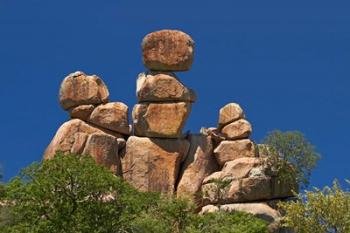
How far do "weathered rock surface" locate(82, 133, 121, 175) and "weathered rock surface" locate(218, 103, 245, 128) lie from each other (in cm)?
923

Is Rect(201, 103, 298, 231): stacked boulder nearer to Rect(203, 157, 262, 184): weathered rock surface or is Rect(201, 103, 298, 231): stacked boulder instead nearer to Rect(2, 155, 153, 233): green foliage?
Rect(203, 157, 262, 184): weathered rock surface

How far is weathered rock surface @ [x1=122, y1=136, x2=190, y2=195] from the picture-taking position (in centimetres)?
6506

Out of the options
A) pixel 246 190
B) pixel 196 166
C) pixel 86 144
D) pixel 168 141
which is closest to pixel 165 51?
pixel 168 141

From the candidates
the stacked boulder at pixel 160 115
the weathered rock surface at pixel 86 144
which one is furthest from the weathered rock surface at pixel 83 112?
the stacked boulder at pixel 160 115

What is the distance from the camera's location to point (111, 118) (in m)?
66.6

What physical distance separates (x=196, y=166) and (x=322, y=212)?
59.2 ft

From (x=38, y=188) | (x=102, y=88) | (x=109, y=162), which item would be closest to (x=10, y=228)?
(x=38, y=188)

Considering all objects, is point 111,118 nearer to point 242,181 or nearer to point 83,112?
point 83,112

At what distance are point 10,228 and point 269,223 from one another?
990 inches

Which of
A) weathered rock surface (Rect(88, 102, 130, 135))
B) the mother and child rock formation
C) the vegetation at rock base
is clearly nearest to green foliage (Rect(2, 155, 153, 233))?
the vegetation at rock base

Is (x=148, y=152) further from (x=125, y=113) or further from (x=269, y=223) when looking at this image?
(x=269, y=223)

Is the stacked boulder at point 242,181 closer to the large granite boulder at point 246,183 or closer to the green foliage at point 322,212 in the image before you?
the large granite boulder at point 246,183

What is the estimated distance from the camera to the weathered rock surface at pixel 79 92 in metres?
67.3

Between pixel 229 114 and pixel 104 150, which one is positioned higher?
pixel 229 114
